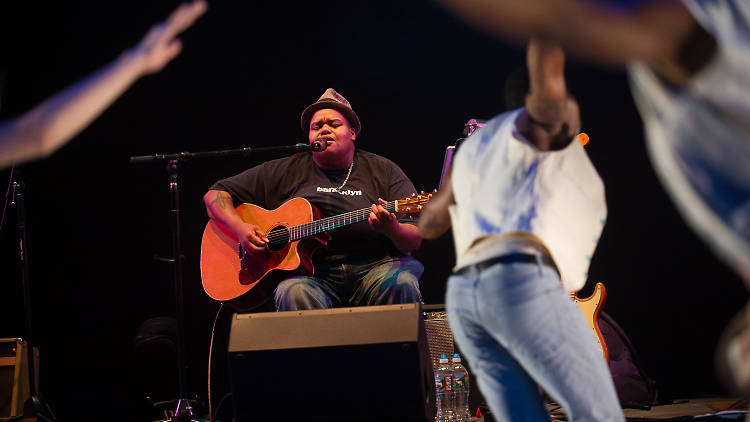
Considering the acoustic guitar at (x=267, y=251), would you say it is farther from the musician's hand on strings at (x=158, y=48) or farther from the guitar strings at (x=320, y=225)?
the musician's hand on strings at (x=158, y=48)

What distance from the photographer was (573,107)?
1281 mm

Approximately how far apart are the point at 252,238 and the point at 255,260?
127 mm

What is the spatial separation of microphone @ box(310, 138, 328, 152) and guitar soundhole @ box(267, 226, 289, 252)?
412mm

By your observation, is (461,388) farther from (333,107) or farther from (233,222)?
(333,107)

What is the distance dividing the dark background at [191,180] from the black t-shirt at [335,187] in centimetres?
42

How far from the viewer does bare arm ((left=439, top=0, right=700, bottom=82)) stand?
1.05 m

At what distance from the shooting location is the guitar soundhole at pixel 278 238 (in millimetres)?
3088

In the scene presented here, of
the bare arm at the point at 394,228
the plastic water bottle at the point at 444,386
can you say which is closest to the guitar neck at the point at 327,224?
the bare arm at the point at 394,228

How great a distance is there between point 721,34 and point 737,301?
1930mm

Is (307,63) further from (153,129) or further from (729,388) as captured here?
(729,388)

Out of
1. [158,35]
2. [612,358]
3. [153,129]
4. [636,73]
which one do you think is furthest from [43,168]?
[636,73]

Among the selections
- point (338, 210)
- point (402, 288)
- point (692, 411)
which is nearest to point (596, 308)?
point (692, 411)

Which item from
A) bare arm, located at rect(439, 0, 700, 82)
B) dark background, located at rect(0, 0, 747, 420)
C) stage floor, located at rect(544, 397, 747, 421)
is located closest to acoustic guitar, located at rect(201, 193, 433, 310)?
dark background, located at rect(0, 0, 747, 420)

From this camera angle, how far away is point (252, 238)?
10.2 ft
